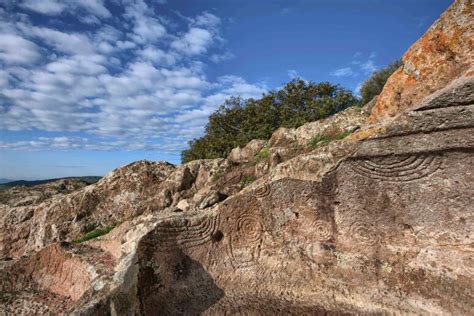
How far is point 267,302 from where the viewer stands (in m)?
4.32

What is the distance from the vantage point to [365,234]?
4500mm

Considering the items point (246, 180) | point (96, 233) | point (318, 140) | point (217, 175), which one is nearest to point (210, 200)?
point (246, 180)

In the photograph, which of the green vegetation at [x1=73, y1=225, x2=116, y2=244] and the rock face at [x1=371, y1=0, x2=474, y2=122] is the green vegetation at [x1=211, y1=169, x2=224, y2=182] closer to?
the green vegetation at [x1=73, y1=225, x2=116, y2=244]

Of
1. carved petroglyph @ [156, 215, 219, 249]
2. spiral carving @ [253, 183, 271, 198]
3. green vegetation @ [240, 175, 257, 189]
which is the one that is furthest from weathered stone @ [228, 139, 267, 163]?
carved petroglyph @ [156, 215, 219, 249]

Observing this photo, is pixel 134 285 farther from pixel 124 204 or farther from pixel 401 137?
pixel 124 204

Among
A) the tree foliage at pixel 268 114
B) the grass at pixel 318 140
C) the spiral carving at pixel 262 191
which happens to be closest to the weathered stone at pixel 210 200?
the spiral carving at pixel 262 191

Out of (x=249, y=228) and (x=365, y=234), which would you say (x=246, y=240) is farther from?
(x=365, y=234)

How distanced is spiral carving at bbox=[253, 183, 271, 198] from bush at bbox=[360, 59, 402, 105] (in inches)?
997

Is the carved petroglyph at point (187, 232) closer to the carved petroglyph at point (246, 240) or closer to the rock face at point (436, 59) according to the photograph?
the carved petroglyph at point (246, 240)

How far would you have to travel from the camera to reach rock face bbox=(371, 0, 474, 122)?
5066mm

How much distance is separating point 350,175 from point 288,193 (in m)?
0.98

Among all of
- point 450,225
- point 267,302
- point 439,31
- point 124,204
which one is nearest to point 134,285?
point 267,302

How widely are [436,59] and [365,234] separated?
342 cm

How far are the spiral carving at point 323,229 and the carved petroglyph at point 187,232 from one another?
1575 mm
